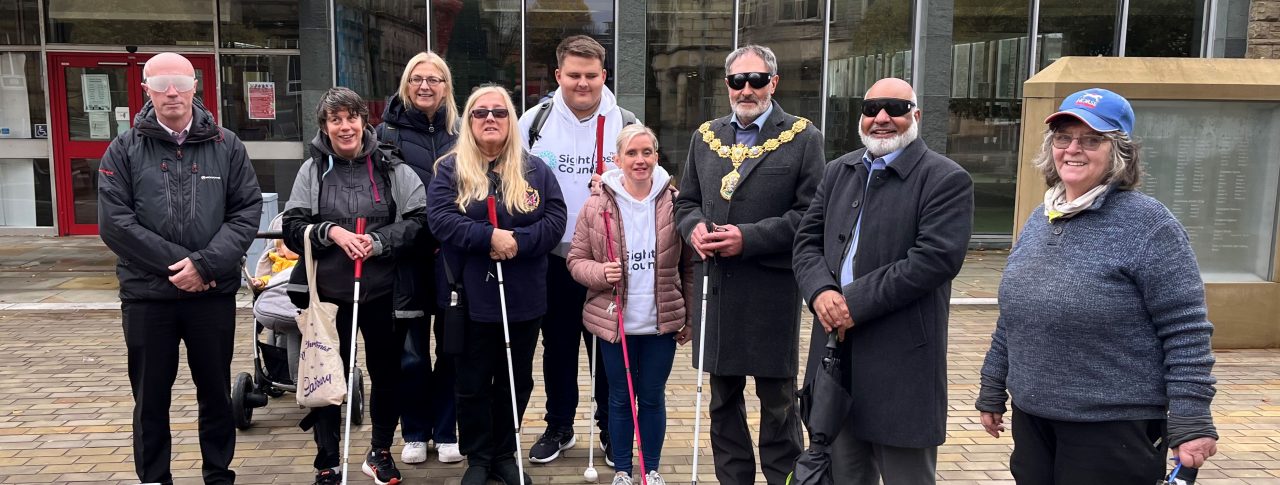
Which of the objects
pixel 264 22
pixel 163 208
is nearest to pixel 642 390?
pixel 163 208

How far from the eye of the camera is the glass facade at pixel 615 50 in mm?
11836

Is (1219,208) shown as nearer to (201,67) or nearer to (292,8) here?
(292,8)

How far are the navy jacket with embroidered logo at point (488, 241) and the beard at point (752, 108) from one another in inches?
39.8

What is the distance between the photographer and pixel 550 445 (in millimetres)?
5070

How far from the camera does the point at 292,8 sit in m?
12.4

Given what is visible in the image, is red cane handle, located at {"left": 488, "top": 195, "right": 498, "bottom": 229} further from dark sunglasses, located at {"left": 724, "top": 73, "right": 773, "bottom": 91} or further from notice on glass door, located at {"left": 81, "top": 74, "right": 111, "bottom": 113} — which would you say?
notice on glass door, located at {"left": 81, "top": 74, "right": 111, "bottom": 113}

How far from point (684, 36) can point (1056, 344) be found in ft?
31.6

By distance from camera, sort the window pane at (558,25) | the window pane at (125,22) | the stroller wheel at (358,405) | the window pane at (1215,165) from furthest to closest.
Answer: the window pane at (125,22) < the window pane at (558,25) < the window pane at (1215,165) < the stroller wheel at (358,405)

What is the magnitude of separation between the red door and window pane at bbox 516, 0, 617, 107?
15.1ft

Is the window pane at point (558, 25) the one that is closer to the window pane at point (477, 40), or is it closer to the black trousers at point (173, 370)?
the window pane at point (477, 40)

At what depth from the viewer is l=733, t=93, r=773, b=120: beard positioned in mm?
4164

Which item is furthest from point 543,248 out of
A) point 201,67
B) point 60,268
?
point 201,67

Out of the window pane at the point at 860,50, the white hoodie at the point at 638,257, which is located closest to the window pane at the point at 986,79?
the window pane at the point at 860,50

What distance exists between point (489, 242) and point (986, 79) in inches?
400
